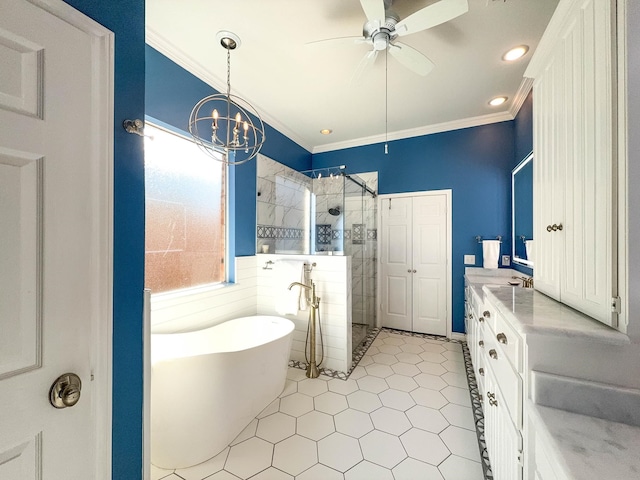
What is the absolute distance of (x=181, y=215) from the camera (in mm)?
2209

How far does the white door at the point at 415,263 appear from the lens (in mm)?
3471

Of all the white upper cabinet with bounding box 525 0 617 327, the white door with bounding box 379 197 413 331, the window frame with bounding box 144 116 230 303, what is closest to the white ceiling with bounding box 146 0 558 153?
the window frame with bounding box 144 116 230 303

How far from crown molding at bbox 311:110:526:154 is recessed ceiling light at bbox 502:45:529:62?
3.62 feet

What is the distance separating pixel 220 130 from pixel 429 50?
2008mm

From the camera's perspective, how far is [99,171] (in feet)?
2.68

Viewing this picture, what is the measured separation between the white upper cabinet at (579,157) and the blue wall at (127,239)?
5.27ft

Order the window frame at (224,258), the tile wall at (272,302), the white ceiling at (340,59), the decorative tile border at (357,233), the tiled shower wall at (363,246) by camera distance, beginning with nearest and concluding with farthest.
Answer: the white ceiling at (340,59)
the window frame at (224,258)
the tile wall at (272,302)
the tiled shower wall at (363,246)
the decorative tile border at (357,233)

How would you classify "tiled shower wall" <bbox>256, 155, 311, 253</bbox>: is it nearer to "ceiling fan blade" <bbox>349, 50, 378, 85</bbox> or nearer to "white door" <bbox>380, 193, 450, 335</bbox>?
"white door" <bbox>380, 193, 450, 335</bbox>

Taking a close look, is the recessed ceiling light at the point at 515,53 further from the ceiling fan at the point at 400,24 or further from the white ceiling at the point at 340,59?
the ceiling fan at the point at 400,24

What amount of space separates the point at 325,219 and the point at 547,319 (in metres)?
2.61

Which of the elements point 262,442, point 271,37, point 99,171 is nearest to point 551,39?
point 271,37

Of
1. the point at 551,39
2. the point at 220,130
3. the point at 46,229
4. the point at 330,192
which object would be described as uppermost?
the point at 220,130

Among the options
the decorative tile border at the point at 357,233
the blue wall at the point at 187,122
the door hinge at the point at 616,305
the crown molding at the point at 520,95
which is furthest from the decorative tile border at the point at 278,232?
the crown molding at the point at 520,95

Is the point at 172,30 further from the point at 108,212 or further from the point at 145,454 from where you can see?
the point at 145,454
